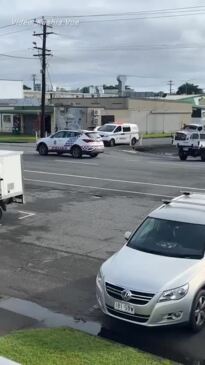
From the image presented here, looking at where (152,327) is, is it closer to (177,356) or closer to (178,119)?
(177,356)

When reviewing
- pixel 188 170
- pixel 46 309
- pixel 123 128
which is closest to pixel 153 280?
pixel 46 309

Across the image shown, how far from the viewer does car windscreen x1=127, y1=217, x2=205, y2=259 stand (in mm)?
8133

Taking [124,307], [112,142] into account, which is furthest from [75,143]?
[124,307]

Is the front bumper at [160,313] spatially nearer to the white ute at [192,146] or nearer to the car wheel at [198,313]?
the car wheel at [198,313]

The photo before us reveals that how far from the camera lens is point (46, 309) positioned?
28.4 feet

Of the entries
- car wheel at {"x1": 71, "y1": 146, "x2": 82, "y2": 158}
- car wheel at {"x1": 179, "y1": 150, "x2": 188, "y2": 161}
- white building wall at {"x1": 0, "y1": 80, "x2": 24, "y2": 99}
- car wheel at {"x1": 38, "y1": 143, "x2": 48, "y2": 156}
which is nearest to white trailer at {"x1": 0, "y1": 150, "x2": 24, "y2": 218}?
car wheel at {"x1": 71, "y1": 146, "x2": 82, "y2": 158}

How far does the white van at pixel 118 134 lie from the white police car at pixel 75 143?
42.4 ft

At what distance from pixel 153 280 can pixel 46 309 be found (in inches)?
83.0

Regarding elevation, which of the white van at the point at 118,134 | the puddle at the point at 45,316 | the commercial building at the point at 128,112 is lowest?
the puddle at the point at 45,316

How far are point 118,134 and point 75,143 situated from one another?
1496 centimetres

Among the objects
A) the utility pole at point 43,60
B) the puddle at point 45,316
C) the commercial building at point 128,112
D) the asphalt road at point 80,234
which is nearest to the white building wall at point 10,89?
the commercial building at point 128,112

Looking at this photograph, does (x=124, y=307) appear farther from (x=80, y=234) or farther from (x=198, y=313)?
(x=80, y=234)

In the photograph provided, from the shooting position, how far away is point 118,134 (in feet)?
159

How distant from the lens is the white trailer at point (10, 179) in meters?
14.8
